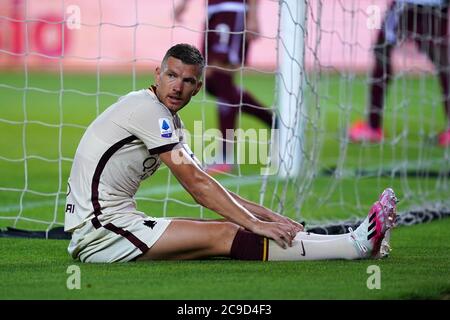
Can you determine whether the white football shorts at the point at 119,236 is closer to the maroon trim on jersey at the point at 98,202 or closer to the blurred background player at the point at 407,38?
the maroon trim on jersey at the point at 98,202

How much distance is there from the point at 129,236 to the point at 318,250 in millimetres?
873

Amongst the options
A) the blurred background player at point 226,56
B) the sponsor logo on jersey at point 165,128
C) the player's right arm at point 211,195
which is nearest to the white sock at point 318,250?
the player's right arm at point 211,195

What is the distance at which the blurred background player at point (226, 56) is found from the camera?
8289 millimetres

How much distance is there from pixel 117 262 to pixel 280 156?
238 cm

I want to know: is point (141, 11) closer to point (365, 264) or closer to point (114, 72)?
point (114, 72)

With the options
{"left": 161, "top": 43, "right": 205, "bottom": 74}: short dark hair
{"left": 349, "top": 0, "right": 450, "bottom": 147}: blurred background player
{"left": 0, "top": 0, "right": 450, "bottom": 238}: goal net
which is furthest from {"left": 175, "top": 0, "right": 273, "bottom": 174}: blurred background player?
{"left": 161, "top": 43, "right": 205, "bottom": 74}: short dark hair

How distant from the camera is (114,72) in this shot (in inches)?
753

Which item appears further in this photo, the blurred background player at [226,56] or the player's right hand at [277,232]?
the blurred background player at [226,56]

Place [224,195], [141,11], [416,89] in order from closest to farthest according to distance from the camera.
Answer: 1. [224,195]
2. [416,89]
3. [141,11]

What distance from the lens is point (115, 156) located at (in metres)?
4.71

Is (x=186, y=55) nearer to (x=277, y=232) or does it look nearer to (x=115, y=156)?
(x=115, y=156)

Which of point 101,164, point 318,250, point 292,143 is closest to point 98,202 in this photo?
point 101,164

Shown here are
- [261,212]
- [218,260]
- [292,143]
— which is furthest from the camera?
[292,143]
